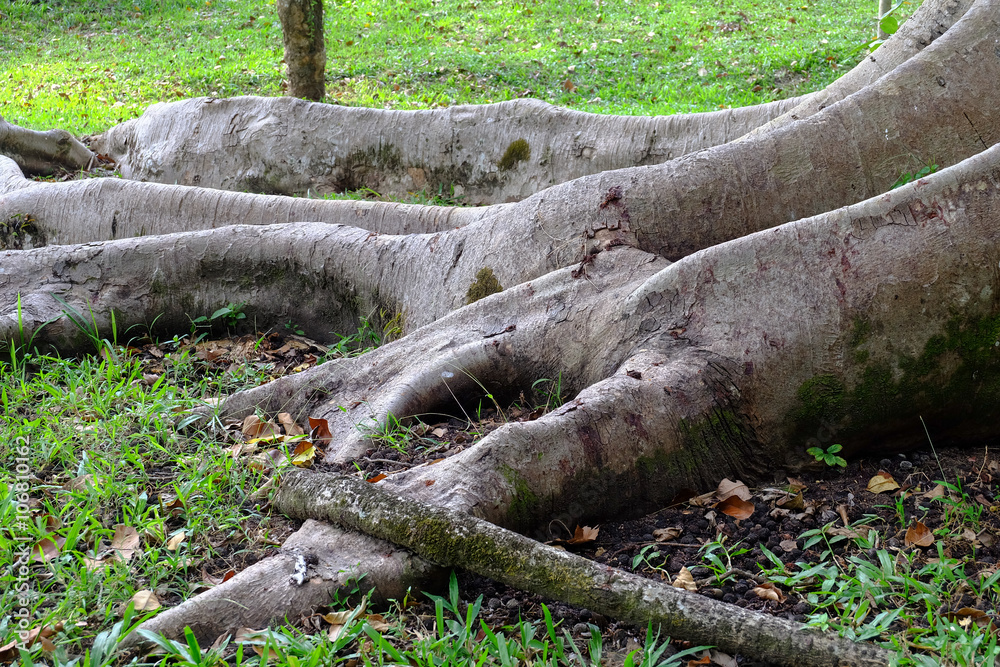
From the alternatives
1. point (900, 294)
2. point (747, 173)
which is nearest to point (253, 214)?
point (747, 173)

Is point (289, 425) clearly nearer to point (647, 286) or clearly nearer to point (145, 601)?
point (145, 601)

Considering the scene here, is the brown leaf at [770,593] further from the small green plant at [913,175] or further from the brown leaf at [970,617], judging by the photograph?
the small green plant at [913,175]

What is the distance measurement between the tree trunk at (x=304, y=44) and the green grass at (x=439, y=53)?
198 centimetres

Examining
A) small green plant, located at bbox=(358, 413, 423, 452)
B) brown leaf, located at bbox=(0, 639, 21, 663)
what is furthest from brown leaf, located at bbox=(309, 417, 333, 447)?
brown leaf, located at bbox=(0, 639, 21, 663)

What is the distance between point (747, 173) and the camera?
3703mm

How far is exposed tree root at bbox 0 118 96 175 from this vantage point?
7172mm

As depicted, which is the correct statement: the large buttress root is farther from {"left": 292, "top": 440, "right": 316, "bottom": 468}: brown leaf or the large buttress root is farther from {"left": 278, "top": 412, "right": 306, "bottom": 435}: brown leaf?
{"left": 292, "top": 440, "right": 316, "bottom": 468}: brown leaf

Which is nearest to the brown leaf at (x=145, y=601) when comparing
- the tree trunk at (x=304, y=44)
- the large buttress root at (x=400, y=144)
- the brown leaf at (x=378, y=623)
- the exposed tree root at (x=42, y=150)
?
the brown leaf at (x=378, y=623)

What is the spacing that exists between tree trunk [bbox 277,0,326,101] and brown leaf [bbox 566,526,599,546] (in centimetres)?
622

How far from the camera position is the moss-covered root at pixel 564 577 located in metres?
1.97

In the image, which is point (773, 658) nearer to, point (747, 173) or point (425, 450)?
point (425, 450)

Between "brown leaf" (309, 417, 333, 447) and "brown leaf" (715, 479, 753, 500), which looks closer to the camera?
"brown leaf" (715, 479, 753, 500)

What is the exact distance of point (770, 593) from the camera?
2.32 m

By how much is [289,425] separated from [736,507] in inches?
71.3
